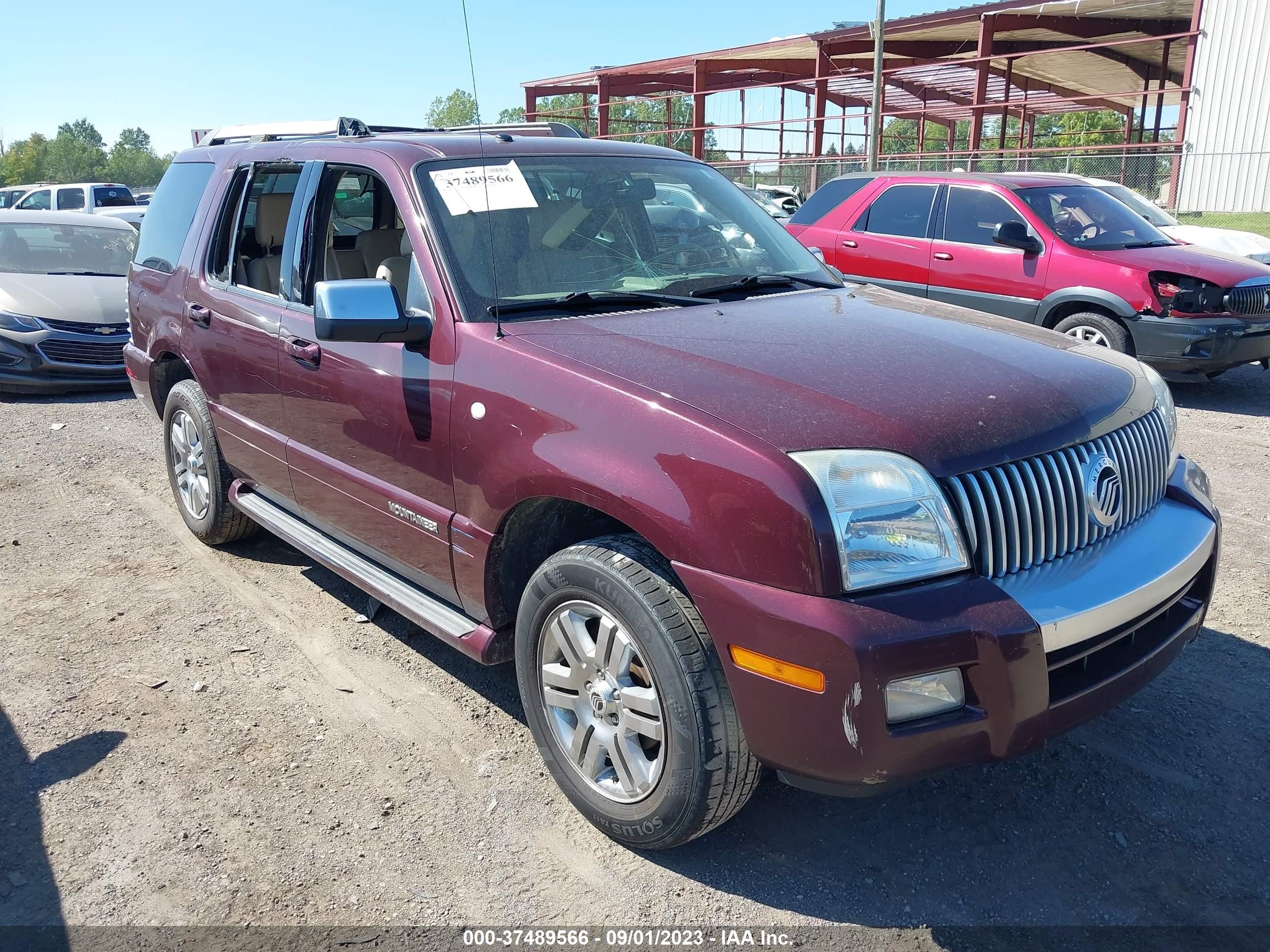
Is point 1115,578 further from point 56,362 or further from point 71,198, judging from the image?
point 71,198

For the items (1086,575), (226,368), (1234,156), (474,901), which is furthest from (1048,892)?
(1234,156)

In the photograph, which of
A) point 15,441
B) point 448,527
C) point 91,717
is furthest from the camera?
point 15,441

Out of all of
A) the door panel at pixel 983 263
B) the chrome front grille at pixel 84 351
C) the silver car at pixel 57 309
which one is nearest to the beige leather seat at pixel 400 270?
the silver car at pixel 57 309

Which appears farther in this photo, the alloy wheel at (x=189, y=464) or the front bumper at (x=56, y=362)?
the front bumper at (x=56, y=362)

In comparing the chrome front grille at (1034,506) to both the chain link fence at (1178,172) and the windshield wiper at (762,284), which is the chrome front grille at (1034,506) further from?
the chain link fence at (1178,172)

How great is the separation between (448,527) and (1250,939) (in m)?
2.44

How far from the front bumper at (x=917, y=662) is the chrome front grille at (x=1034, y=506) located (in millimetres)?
64

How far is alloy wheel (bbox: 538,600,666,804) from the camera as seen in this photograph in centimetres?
271

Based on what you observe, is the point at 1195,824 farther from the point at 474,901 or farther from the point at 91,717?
the point at 91,717

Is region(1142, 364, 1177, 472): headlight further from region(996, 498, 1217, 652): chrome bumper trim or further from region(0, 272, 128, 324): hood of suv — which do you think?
region(0, 272, 128, 324): hood of suv

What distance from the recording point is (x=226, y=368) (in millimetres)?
4590

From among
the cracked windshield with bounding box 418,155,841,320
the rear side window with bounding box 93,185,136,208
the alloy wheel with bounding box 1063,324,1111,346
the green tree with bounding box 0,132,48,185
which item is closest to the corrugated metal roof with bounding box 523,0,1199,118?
the alloy wheel with bounding box 1063,324,1111,346

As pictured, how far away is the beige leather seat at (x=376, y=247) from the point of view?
13.2 feet

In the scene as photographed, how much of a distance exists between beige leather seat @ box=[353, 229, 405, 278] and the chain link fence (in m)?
16.2
